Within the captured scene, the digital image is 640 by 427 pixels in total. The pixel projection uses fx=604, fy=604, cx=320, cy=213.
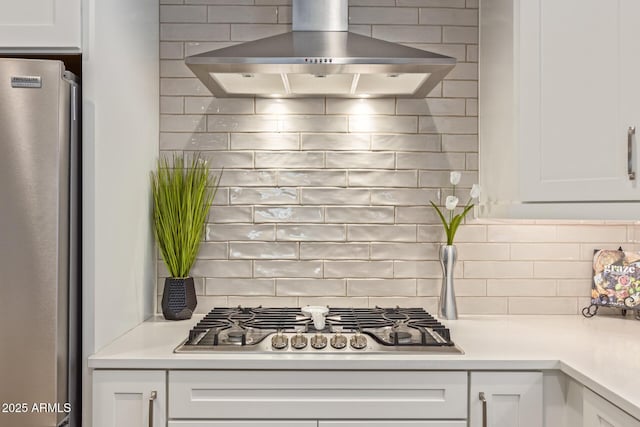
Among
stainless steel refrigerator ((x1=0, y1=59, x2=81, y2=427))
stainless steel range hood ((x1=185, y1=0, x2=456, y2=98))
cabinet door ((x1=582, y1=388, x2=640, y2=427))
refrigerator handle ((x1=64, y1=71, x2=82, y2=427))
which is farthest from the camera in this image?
stainless steel range hood ((x1=185, y1=0, x2=456, y2=98))

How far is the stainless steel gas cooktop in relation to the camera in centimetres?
183

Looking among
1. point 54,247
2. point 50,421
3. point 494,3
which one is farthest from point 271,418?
point 494,3

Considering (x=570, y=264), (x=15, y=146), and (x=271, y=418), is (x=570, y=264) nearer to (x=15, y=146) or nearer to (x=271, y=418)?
(x=271, y=418)

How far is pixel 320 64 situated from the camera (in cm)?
193

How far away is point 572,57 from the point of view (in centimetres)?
193

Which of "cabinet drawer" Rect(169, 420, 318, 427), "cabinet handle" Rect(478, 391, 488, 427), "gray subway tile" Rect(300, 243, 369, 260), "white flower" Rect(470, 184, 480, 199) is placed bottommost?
"cabinet drawer" Rect(169, 420, 318, 427)

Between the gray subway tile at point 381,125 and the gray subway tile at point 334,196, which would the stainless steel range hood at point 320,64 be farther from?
the gray subway tile at point 334,196

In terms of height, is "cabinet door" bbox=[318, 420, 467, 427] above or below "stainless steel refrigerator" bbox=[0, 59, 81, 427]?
below

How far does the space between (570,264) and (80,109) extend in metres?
1.95

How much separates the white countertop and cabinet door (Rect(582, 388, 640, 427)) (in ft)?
0.12

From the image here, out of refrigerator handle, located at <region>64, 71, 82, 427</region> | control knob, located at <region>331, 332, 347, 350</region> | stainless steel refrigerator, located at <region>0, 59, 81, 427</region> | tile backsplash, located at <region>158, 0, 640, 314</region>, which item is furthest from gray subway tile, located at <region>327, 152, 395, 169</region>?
stainless steel refrigerator, located at <region>0, 59, 81, 427</region>

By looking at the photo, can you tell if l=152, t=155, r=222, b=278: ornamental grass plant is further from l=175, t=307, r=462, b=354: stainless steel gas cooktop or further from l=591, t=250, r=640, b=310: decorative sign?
l=591, t=250, r=640, b=310: decorative sign

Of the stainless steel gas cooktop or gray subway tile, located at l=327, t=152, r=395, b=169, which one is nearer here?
the stainless steel gas cooktop

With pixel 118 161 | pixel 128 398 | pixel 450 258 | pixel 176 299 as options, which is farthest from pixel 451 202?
pixel 128 398
